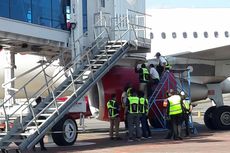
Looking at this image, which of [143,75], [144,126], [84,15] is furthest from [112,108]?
[84,15]

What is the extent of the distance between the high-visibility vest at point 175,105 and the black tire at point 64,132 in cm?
330

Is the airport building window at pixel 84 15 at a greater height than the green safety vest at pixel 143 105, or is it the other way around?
the airport building window at pixel 84 15

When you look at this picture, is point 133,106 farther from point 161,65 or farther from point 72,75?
point 161,65

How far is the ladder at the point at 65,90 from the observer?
14164mm

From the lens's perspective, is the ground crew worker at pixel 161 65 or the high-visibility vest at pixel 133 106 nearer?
the high-visibility vest at pixel 133 106

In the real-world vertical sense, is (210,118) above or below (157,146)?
above

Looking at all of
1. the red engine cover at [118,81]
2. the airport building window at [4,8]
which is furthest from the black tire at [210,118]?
the airport building window at [4,8]

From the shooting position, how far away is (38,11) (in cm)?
1605

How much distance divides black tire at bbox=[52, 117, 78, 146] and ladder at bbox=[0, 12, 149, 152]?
2.06ft

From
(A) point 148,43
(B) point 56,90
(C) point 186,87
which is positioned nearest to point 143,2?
(A) point 148,43

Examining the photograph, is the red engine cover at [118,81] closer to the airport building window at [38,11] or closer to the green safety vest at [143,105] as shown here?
the green safety vest at [143,105]

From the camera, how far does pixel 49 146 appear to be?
16.5 m

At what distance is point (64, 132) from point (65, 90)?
128 cm

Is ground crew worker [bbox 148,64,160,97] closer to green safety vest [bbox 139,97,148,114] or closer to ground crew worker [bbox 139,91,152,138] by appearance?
ground crew worker [bbox 139,91,152,138]
